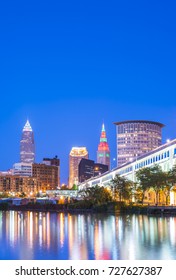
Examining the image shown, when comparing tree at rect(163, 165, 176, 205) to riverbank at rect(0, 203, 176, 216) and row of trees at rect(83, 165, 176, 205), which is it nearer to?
row of trees at rect(83, 165, 176, 205)

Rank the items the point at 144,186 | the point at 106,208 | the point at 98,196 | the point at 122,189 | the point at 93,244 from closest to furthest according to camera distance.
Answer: the point at 93,244, the point at 144,186, the point at 106,208, the point at 98,196, the point at 122,189

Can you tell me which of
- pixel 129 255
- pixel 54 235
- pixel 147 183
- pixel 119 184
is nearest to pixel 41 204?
pixel 119 184

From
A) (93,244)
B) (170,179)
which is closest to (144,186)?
(170,179)

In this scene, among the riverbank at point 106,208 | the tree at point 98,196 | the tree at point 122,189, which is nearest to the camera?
the riverbank at point 106,208

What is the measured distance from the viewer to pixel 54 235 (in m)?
65.0

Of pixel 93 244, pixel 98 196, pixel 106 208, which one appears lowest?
pixel 93 244

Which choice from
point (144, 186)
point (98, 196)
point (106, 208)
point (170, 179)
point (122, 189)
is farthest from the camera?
point (122, 189)

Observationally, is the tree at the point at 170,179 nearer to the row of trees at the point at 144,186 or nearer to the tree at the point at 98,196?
the row of trees at the point at 144,186

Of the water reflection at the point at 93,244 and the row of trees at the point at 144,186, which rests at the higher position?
the row of trees at the point at 144,186

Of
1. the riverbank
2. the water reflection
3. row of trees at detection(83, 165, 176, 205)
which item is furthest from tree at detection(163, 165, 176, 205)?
the water reflection

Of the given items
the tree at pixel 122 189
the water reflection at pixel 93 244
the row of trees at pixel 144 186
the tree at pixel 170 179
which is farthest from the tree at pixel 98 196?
the water reflection at pixel 93 244

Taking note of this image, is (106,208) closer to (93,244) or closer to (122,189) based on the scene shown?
(122,189)
